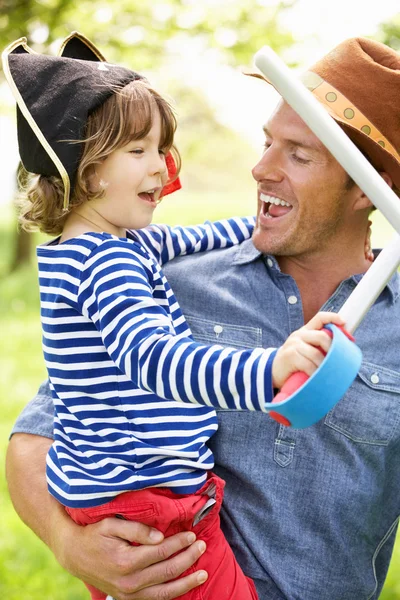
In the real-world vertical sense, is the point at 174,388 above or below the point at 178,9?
above

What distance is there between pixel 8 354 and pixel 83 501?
18.6 feet

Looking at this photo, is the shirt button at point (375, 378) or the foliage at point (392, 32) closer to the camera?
the shirt button at point (375, 378)

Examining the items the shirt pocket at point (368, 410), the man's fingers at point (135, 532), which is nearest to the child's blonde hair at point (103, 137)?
the man's fingers at point (135, 532)

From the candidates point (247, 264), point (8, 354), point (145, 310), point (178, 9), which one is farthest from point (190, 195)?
point (145, 310)

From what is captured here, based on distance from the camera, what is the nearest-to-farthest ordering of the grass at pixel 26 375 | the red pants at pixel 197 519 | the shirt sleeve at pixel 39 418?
the red pants at pixel 197 519
the shirt sleeve at pixel 39 418
the grass at pixel 26 375

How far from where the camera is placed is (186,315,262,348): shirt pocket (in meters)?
2.47

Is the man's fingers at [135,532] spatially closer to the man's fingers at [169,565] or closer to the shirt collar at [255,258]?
the man's fingers at [169,565]

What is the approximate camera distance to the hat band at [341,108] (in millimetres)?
2416

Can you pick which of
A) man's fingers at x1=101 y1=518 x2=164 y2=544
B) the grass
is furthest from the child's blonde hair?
the grass

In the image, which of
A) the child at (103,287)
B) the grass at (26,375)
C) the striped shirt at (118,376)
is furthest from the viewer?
the grass at (26,375)

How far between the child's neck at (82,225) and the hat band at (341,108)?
0.75 m

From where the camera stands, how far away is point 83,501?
2.10 metres

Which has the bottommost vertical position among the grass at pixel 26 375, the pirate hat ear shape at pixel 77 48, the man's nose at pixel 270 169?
the grass at pixel 26 375

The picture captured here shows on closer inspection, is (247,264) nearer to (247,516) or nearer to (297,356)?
(247,516)
